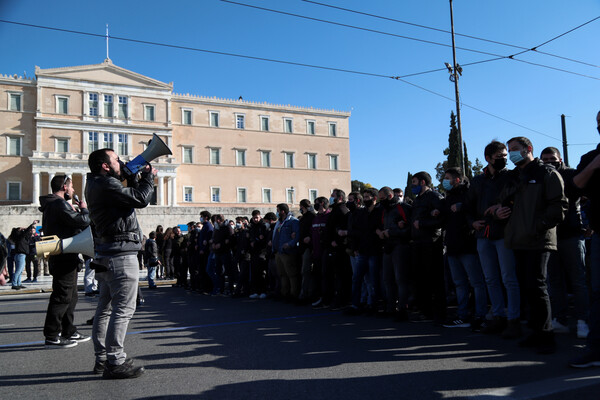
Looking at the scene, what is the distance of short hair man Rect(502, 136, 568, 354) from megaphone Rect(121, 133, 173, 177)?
13.3ft

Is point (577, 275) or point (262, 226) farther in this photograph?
point (262, 226)

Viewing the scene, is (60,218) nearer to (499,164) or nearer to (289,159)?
(499,164)

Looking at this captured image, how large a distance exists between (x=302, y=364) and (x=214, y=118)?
57054 mm

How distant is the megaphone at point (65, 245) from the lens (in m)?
5.47

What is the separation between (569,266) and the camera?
5965mm

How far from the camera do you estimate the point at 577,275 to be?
5.89 meters

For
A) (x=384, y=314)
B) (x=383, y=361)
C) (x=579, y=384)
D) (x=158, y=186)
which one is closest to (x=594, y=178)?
(x=579, y=384)

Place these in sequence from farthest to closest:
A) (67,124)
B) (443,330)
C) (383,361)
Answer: (67,124) < (443,330) < (383,361)

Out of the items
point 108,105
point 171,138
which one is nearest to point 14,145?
point 108,105

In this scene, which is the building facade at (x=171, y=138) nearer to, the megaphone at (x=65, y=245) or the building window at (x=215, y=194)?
the building window at (x=215, y=194)

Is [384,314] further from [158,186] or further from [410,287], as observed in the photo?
[158,186]

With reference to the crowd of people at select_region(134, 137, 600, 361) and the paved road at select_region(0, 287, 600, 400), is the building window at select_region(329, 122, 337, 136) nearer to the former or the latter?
the crowd of people at select_region(134, 137, 600, 361)

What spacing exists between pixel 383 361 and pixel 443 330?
1.97 metres

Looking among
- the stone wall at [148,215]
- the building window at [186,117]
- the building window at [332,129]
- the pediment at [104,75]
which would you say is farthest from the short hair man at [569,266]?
the building window at [332,129]
